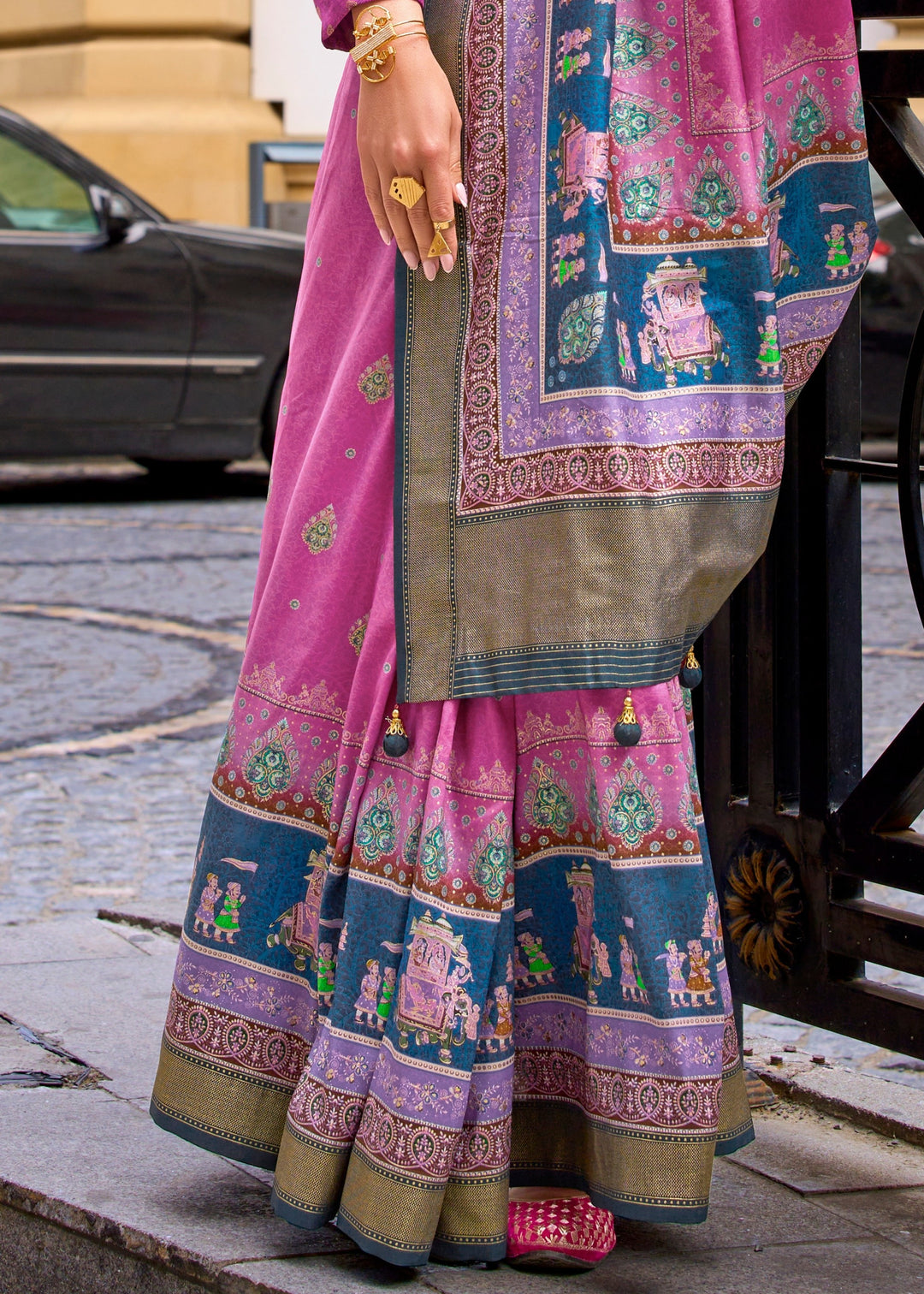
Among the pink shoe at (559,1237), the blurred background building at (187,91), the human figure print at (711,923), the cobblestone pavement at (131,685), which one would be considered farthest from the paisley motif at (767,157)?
the blurred background building at (187,91)

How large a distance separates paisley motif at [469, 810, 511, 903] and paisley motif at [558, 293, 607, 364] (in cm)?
43

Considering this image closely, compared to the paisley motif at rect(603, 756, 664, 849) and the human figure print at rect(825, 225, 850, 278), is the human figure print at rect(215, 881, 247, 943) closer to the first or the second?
the paisley motif at rect(603, 756, 664, 849)

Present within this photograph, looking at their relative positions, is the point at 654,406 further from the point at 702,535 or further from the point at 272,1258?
the point at 272,1258

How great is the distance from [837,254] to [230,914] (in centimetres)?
87

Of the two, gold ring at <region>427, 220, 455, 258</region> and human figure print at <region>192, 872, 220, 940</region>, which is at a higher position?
gold ring at <region>427, 220, 455, 258</region>

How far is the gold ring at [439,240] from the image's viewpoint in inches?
67.6

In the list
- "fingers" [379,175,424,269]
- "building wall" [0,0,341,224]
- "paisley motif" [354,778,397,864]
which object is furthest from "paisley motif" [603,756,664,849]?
"building wall" [0,0,341,224]

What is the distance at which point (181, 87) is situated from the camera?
39.1ft

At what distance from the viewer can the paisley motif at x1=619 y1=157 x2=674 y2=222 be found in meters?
1.71

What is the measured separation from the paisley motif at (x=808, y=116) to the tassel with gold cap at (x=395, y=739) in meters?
0.66

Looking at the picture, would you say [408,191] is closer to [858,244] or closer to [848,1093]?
[858,244]

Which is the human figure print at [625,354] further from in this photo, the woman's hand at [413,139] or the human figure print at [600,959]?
the human figure print at [600,959]

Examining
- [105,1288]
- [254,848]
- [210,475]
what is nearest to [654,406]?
[254,848]

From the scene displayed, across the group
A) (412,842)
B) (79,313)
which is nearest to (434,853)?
(412,842)
